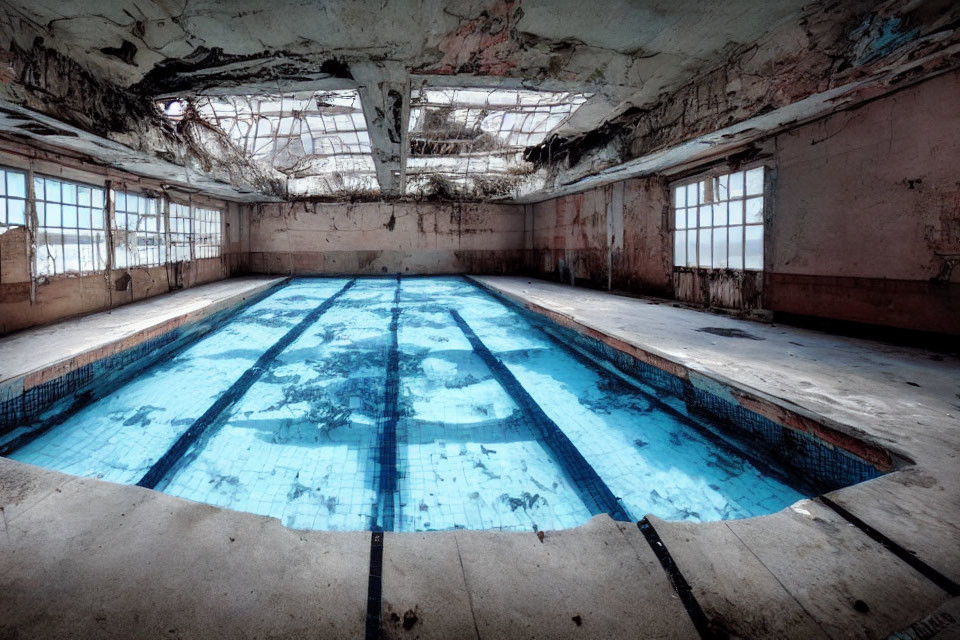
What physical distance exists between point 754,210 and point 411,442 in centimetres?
525

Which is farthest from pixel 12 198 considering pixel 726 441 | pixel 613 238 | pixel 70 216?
pixel 613 238

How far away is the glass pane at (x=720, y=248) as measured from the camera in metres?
5.86

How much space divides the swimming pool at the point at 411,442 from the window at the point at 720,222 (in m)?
2.71

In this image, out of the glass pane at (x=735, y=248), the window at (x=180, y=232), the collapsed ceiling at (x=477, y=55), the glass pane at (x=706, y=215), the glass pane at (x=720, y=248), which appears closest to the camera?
the collapsed ceiling at (x=477, y=55)

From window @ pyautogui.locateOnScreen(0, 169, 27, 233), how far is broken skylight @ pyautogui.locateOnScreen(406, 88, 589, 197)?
15.5ft

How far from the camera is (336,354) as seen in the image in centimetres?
→ 511

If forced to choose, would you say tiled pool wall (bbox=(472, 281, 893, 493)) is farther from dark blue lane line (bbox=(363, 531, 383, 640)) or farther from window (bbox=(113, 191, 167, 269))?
window (bbox=(113, 191, 167, 269))

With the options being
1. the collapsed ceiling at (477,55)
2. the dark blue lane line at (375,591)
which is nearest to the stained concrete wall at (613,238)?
the collapsed ceiling at (477,55)

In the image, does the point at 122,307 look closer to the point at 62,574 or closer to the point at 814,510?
the point at 62,574

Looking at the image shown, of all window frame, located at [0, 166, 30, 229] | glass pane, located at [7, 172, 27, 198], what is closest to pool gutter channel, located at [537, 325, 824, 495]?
window frame, located at [0, 166, 30, 229]

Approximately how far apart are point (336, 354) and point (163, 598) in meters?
4.11

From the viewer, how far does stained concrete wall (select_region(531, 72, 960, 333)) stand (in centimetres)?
346

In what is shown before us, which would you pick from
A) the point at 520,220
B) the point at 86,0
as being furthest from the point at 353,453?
the point at 520,220

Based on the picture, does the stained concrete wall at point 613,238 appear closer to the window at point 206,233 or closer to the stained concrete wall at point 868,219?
the stained concrete wall at point 868,219
